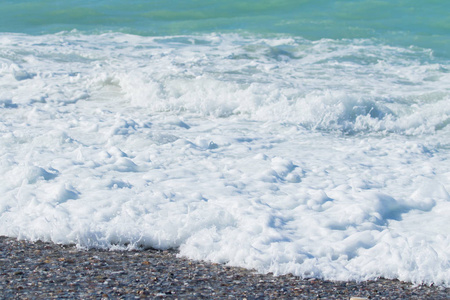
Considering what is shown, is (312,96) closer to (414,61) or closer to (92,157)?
(92,157)

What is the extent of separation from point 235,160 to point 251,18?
12.2 m

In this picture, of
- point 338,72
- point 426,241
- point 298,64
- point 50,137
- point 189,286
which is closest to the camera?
point 189,286

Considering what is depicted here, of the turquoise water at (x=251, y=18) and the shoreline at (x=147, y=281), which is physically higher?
the turquoise water at (x=251, y=18)

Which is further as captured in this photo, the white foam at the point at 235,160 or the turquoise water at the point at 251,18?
the turquoise water at the point at 251,18

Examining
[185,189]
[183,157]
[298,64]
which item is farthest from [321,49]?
[185,189]

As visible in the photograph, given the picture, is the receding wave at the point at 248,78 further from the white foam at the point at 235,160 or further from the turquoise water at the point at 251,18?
the turquoise water at the point at 251,18

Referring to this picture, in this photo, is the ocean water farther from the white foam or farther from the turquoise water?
the turquoise water

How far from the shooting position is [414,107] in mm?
8633

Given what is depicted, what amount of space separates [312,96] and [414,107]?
1704mm

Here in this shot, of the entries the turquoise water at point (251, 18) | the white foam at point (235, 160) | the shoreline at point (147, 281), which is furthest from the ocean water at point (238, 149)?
the turquoise water at point (251, 18)

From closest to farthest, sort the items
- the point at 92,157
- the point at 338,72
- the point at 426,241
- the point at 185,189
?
the point at 426,241, the point at 185,189, the point at 92,157, the point at 338,72

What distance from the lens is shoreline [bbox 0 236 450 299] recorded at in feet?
11.1

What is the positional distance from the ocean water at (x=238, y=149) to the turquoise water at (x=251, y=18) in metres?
0.82

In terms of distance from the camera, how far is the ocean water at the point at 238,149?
4.23 metres
